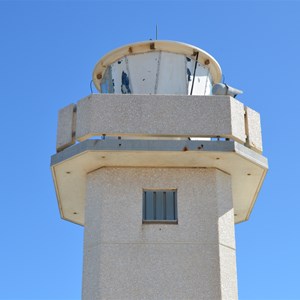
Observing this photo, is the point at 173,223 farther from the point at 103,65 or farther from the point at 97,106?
the point at 103,65

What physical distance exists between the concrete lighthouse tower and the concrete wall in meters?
0.02

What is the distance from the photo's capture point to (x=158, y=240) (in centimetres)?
1377

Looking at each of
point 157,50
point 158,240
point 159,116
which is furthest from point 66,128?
point 158,240

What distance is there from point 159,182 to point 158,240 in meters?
1.31

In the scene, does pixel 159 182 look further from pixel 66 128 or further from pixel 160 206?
pixel 66 128

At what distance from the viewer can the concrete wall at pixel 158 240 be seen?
13.4 metres

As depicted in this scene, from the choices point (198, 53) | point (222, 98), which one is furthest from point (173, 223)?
point (198, 53)

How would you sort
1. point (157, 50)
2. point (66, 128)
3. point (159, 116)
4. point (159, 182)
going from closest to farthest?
point (159, 116) → point (159, 182) → point (66, 128) → point (157, 50)

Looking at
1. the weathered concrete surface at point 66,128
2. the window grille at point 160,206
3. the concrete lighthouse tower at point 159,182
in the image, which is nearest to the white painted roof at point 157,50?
the concrete lighthouse tower at point 159,182

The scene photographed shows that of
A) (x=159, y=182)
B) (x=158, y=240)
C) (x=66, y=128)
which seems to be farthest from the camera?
(x=66, y=128)

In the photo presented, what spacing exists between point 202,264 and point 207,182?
1807mm

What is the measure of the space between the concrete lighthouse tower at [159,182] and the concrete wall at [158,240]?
20 mm

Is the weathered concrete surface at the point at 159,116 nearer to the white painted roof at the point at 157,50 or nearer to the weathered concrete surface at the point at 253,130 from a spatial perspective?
the weathered concrete surface at the point at 253,130

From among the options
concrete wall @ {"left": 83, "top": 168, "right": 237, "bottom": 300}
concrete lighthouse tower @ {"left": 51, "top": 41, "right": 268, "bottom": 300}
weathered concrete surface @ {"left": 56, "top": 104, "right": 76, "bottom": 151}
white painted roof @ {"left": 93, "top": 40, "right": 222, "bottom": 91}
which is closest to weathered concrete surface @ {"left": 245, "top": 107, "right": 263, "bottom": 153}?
concrete lighthouse tower @ {"left": 51, "top": 41, "right": 268, "bottom": 300}
